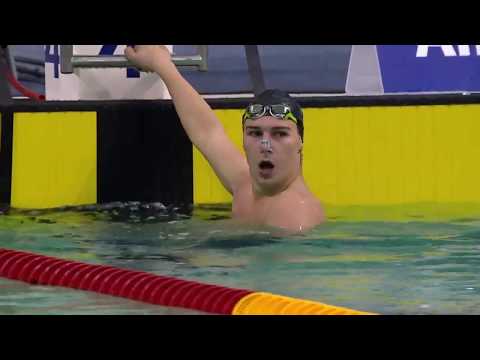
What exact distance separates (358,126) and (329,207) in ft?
1.55

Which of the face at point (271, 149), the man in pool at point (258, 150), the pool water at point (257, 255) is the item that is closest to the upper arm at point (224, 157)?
the man in pool at point (258, 150)

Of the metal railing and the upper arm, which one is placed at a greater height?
the metal railing

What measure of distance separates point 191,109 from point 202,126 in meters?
0.10

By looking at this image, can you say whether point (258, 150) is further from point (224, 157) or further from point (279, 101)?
point (224, 157)

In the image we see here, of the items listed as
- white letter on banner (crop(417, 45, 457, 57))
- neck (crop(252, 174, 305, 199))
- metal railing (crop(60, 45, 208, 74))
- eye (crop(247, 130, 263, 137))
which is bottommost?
neck (crop(252, 174, 305, 199))

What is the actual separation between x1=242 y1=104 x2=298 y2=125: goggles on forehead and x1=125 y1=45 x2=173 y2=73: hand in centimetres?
73

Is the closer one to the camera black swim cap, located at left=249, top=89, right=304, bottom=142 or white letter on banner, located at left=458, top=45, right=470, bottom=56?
black swim cap, located at left=249, top=89, right=304, bottom=142

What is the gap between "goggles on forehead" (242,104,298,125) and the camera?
18.0ft

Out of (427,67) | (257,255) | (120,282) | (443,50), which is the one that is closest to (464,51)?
(443,50)

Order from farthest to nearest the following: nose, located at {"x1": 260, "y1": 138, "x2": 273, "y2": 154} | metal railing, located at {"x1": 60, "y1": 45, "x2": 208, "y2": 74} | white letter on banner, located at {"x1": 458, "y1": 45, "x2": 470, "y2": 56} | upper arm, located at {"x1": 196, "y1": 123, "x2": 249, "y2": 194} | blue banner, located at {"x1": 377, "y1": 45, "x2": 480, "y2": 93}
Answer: white letter on banner, located at {"x1": 458, "y1": 45, "x2": 470, "y2": 56} < blue banner, located at {"x1": 377, "y1": 45, "x2": 480, "y2": 93} < metal railing, located at {"x1": 60, "y1": 45, "x2": 208, "y2": 74} < upper arm, located at {"x1": 196, "y1": 123, "x2": 249, "y2": 194} < nose, located at {"x1": 260, "y1": 138, "x2": 273, "y2": 154}

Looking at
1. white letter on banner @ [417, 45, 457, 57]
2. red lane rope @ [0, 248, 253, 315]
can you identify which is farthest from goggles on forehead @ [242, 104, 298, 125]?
white letter on banner @ [417, 45, 457, 57]

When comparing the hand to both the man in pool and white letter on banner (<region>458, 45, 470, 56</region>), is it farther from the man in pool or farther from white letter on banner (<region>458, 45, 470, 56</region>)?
white letter on banner (<region>458, 45, 470, 56</region>)

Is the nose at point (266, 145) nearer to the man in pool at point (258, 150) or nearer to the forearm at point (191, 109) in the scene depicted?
the man in pool at point (258, 150)


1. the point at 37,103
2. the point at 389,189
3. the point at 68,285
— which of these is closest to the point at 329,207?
the point at 389,189
